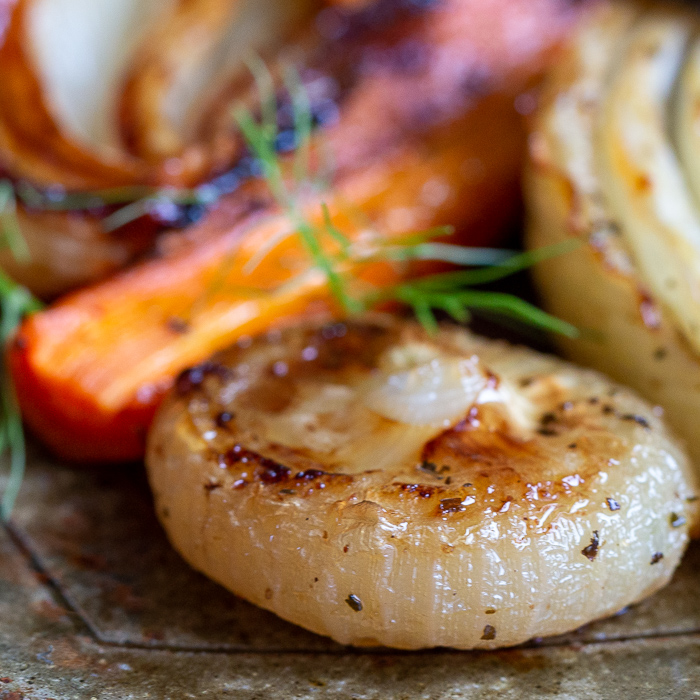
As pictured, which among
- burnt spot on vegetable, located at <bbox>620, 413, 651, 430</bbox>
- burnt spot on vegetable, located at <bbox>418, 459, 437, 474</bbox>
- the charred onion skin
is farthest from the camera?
burnt spot on vegetable, located at <bbox>620, 413, 651, 430</bbox>

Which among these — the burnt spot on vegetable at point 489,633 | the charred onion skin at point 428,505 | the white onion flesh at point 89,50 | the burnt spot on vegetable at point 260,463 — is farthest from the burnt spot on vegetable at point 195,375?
the white onion flesh at point 89,50

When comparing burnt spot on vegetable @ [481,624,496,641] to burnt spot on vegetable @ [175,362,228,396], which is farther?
burnt spot on vegetable @ [175,362,228,396]

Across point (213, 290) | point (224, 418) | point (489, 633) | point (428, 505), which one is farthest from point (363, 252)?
point (489, 633)

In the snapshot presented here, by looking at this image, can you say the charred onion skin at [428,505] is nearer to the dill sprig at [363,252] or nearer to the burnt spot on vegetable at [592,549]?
the burnt spot on vegetable at [592,549]

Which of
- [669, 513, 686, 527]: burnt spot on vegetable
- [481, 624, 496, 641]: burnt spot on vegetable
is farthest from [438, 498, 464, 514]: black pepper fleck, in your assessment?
[669, 513, 686, 527]: burnt spot on vegetable

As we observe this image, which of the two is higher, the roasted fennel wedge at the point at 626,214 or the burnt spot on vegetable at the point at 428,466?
the roasted fennel wedge at the point at 626,214

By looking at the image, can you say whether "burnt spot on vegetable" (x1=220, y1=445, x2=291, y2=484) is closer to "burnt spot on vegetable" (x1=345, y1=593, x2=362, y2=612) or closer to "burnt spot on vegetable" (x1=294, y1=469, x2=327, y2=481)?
"burnt spot on vegetable" (x1=294, y1=469, x2=327, y2=481)

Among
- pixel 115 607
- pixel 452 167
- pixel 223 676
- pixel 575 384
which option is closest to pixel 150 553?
pixel 115 607
